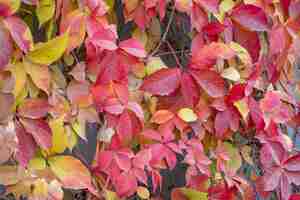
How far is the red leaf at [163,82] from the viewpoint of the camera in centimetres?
129

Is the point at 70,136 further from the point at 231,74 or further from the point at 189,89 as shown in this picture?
the point at 231,74

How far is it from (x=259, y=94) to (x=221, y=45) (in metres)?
0.26

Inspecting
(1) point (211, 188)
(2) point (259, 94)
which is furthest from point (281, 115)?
(1) point (211, 188)

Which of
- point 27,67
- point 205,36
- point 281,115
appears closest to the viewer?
point 27,67

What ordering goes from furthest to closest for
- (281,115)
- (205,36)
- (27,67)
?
(281,115)
(205,36)
(27,67)

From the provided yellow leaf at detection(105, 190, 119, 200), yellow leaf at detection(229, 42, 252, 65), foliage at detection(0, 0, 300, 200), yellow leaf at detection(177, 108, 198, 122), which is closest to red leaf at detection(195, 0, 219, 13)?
foliage at detection(0, 0, 300, 200)

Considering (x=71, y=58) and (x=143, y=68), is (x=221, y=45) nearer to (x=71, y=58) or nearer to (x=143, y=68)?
(x=143, y=68)

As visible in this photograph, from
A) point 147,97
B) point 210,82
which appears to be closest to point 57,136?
point 147,97

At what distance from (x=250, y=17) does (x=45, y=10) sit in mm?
481

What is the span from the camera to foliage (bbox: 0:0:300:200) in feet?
3.65

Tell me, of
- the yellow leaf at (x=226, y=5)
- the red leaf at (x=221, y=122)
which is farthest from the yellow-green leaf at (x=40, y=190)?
the yellow leaf at (x=226, y=5)

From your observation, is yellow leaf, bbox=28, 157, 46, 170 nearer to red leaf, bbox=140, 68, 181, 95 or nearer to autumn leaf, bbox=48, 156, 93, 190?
autumn leaf, bbox=48, 156, 93, 190

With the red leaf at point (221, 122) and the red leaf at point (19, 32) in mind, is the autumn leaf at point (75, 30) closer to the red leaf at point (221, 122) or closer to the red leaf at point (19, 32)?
the red leaf at point (19, 32)

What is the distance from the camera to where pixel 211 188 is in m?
1.42
